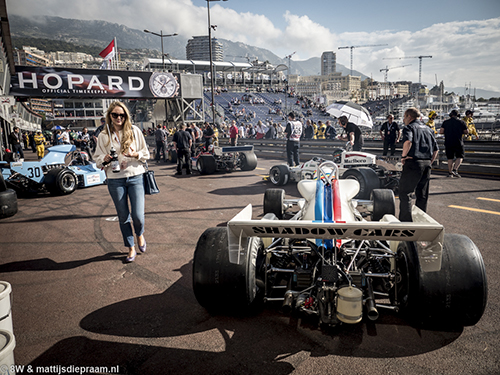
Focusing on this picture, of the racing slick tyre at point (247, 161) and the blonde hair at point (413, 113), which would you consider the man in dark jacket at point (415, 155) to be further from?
the racing slick tyre at point (247, 161)

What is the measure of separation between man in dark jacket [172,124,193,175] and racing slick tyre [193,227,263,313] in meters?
9.32

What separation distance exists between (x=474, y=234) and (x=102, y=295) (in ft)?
17.7

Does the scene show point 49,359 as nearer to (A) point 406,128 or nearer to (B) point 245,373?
(B) point 245,373

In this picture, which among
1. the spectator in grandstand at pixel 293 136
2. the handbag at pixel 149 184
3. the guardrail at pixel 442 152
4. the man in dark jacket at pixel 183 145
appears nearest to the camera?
the handbag at pixel 149 184

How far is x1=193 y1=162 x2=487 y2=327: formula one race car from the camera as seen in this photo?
7.52 feet

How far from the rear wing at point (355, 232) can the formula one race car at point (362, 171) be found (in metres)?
5.17

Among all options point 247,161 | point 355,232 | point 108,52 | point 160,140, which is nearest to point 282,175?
point 247,161

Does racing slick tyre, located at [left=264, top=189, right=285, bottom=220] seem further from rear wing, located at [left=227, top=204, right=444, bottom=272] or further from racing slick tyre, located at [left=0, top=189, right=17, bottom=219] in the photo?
racing slick tyre, located at [left=0, top=189, right=17, bottom=219]

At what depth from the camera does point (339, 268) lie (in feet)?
8.92

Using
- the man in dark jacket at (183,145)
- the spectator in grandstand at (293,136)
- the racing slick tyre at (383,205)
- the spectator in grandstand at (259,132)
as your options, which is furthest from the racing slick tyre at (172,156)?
the racing slick tyre at (383,205)

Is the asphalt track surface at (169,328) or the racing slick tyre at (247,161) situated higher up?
the racing slick tyre at (247,161)

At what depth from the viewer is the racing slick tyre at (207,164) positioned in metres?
12.0

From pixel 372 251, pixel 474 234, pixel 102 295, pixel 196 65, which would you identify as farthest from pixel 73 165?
pixel 196 65

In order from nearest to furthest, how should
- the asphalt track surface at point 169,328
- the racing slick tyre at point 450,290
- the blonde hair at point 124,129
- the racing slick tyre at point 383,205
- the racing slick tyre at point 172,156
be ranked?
the asphalt track surface at point 169,328, the racing slick tyre at point 450,290, the blonde hair at point 124,129, the racing slick tyre at point 383,205, the racing slick tyre at point 172,156
